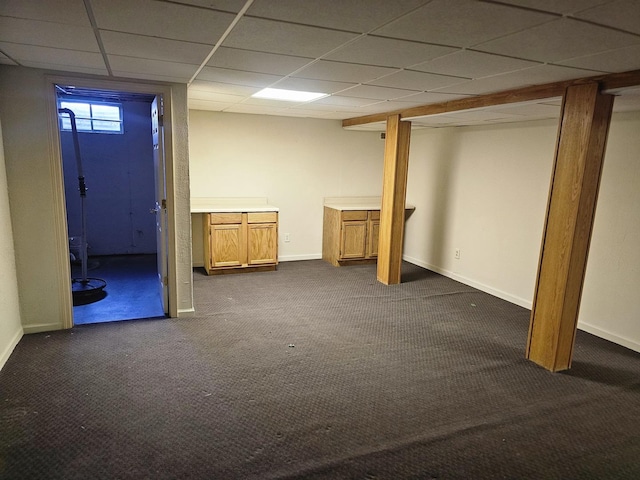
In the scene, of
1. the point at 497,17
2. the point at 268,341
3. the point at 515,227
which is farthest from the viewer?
the point at 515,227

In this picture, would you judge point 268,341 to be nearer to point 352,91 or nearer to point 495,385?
point 495,385

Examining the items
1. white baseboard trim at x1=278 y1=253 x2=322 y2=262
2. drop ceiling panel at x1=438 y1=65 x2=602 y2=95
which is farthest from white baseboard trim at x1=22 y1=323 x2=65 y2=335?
drop ceiling panel at x1=438 y1=65 x2=602 y2=95

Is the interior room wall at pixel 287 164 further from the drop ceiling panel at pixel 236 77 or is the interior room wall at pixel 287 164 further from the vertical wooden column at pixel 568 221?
the vertical wooden column at pixel 568 221

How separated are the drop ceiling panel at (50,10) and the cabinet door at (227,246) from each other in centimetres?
337

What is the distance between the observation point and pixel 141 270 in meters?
5.48

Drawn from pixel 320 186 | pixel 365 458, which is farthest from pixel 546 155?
pixel 365 458

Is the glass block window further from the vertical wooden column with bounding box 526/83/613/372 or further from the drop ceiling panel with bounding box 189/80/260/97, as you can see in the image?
the vertical wooden column with bounding box 526/83/613/372

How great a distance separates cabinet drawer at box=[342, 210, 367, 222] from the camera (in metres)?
5.75

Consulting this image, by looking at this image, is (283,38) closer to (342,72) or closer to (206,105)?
(342,72)

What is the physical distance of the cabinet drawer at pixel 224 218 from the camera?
5.11 metres

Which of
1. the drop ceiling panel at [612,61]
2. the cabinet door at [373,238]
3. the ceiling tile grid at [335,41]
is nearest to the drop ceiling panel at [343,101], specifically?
the ceiling tile grid at [335,41]

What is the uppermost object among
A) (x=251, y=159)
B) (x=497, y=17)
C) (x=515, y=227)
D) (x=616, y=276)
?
(x=497, y=17)

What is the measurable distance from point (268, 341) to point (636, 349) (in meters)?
3.04

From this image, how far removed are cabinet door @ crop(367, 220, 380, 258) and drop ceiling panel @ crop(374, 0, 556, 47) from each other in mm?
4013
